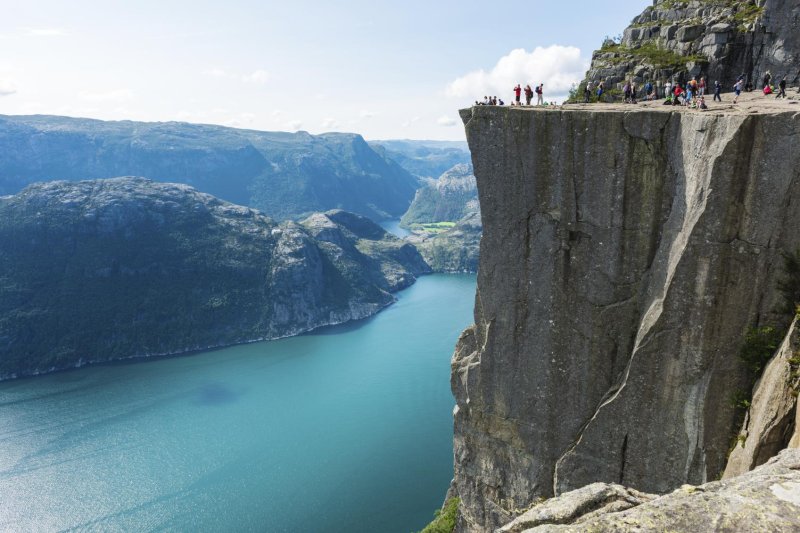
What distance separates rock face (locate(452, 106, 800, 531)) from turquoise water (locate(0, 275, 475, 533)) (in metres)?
44.2

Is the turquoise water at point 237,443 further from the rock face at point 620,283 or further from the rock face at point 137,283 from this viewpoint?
the rock face at point 620,283

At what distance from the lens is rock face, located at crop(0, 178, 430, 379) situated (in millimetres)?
150375

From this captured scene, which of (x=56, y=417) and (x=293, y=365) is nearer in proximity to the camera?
(x=56, y=417)

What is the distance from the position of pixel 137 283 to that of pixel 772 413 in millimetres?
187353

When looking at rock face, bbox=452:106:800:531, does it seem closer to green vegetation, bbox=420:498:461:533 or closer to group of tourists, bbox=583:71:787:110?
group of tourists, bbox=583:71:787:110

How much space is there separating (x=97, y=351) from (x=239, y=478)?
3746 inches

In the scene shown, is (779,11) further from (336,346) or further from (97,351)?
(97,351)

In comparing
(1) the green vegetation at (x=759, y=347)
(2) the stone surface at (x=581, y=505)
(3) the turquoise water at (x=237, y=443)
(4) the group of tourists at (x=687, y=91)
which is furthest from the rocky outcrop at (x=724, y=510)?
(3) the turquoise water at (x=237, y=443)

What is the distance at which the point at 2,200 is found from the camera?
184m

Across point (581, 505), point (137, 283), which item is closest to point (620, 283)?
point (581, 505)

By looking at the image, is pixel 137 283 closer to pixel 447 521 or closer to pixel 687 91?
pixel 447 521

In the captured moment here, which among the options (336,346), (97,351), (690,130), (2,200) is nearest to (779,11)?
(690,130)

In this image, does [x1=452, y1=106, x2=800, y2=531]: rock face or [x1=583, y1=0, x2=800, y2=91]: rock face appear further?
[x1=583, y1=0, x2=800, y2=91]: rock face

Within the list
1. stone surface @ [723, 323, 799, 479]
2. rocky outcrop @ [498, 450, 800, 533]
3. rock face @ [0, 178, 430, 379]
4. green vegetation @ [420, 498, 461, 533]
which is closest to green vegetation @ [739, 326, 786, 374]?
stone surface @ [723, 323, 799, 479]
